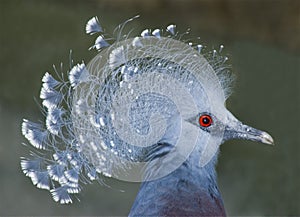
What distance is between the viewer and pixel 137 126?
1.72m

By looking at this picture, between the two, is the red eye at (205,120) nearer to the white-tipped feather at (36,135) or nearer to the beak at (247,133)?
the beak at (247,133)

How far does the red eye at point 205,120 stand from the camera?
5.80 feet

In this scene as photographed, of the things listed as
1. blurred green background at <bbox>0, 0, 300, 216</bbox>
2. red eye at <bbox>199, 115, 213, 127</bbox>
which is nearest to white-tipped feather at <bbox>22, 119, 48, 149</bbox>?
red eye at <bbox>199, 115, 213, 127</bbox>

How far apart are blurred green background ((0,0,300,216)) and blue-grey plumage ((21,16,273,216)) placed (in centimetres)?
196

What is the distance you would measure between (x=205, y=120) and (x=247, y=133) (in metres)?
0.14

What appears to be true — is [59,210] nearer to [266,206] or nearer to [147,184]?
[266,206]

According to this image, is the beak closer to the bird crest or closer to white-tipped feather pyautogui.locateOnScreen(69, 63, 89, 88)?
the bird crest

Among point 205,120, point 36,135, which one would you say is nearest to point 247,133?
point 205,120

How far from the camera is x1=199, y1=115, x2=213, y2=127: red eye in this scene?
5.80ft

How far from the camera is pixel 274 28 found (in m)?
4.30

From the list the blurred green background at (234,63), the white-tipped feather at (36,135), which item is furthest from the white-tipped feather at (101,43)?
the blurred green background at (234,63)

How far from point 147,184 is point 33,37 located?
2.73m

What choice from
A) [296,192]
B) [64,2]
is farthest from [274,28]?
[64,2]

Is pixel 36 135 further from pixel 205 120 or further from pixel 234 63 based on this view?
pixel 234 63
